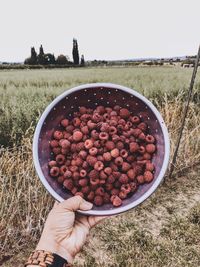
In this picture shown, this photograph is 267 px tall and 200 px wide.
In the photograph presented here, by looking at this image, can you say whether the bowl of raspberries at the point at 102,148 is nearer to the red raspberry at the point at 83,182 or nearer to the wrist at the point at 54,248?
the red raspberry at the point at 83,182

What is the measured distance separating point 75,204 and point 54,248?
127 millimetres

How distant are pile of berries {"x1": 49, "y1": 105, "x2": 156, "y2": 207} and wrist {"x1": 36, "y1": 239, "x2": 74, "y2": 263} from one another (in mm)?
154

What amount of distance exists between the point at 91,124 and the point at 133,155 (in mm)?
157

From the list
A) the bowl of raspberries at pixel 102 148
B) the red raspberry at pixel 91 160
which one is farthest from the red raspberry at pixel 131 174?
the red raspberry at pixel 91 160

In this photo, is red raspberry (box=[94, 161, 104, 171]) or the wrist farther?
red raspberry (box=[94, 161, 104, 171])

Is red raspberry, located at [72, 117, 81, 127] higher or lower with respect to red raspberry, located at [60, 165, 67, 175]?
higher

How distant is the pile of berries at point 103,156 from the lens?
111cm

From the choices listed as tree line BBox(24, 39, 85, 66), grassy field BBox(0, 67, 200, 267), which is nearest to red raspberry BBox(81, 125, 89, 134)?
grassy field BBox(0, 67, 200, 267)

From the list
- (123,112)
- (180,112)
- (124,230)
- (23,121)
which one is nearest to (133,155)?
(123,112)

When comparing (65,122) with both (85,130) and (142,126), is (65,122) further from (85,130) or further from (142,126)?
(142,126)

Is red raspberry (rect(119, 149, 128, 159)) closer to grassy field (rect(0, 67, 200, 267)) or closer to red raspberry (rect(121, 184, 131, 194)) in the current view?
red raspberry (rect(121, 184, 131, 194))

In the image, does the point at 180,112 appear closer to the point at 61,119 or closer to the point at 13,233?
the point at 13,233

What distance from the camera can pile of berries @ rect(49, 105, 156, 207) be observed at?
1.11 metres

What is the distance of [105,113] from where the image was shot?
4.06ft
